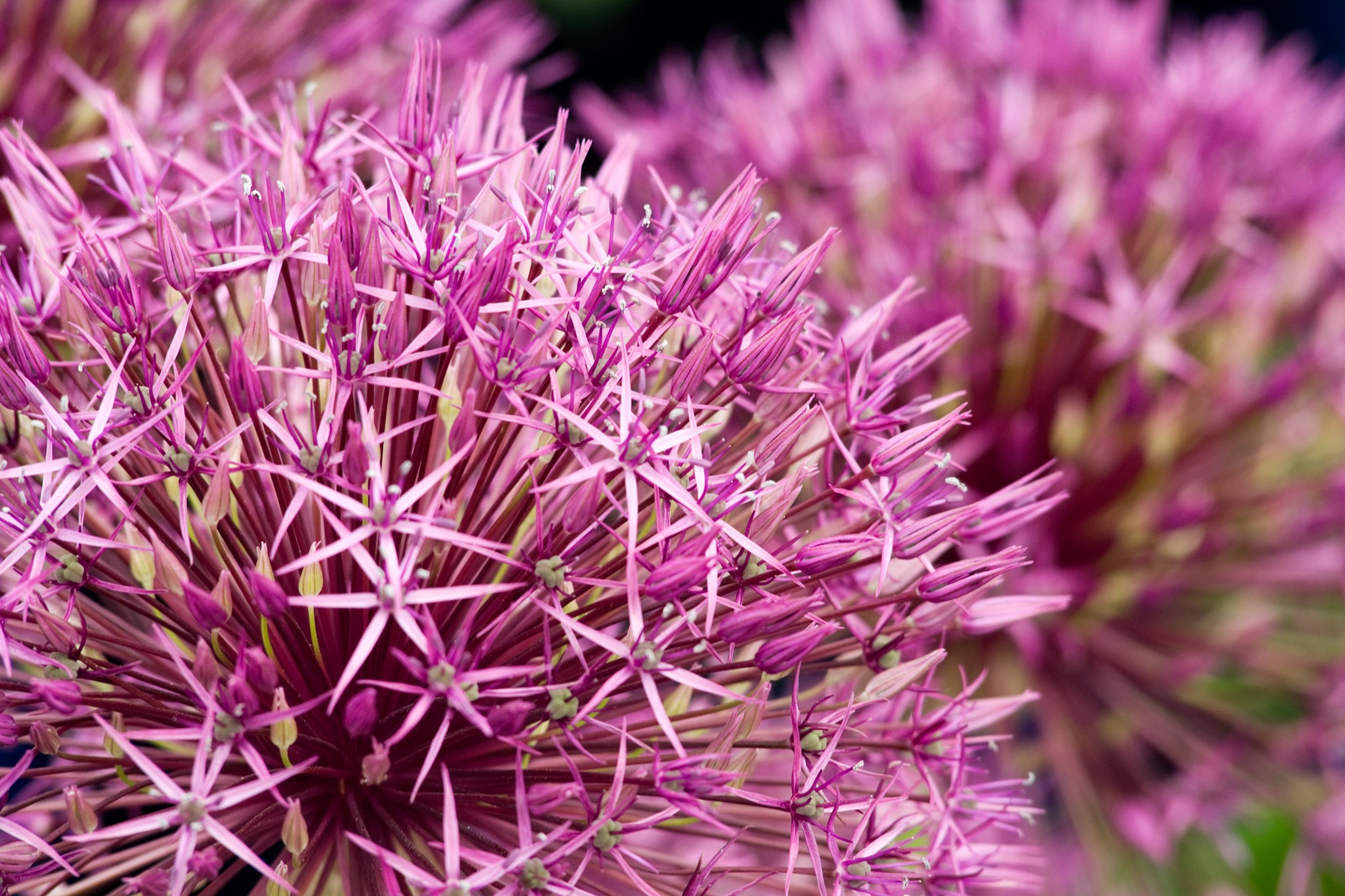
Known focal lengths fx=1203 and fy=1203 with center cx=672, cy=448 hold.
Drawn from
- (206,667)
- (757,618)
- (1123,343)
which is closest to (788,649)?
(757,618)

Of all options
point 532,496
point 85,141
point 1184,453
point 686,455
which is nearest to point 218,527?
point 532,496

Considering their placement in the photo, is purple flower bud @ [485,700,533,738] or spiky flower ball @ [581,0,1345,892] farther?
spiky flower ball @ [581,0,1345,892]

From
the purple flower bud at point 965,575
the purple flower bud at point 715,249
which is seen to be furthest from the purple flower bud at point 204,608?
the purple flower bud at point 965,575

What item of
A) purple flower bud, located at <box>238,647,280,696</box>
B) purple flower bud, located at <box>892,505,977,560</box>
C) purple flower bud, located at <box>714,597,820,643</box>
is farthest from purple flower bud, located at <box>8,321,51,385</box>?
purple flower bud, located at <box>892,505,977,560</box>

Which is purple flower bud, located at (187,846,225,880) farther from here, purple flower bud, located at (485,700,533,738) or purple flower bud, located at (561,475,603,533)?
purple flower bud, located at (561,475,603,533)

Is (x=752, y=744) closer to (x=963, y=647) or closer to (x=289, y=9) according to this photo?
(x=963, y=647)

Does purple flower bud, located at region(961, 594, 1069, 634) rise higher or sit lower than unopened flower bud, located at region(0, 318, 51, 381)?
lower
